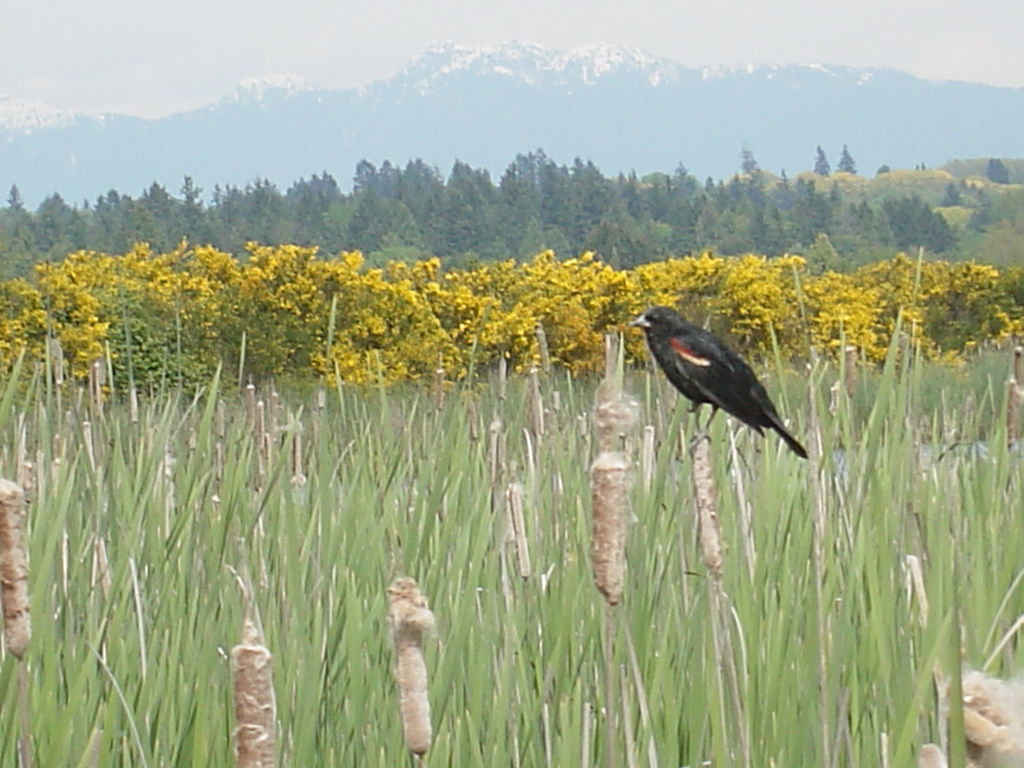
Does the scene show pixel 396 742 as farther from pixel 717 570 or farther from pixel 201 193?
pixel 201 193

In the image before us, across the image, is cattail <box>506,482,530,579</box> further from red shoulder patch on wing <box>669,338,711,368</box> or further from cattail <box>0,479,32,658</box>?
cattail <box>0,479,32,658</box>

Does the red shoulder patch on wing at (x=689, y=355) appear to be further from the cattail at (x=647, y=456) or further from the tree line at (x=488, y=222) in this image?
the tree line at (x=488, y=222)

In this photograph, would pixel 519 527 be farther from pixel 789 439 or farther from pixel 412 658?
pixel 412 658

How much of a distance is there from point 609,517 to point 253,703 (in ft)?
0.75

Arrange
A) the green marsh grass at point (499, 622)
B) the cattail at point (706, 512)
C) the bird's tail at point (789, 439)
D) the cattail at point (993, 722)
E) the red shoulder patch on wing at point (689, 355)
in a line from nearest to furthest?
the cattail at point (993, 722), the cattail at point (706, 512), the green marsh grass at point (499, 622), the bird's tail at point (789, 439), the red shoulder patch on wing at point (689, 355)

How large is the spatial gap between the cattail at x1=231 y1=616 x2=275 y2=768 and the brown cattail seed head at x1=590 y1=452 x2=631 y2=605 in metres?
0.22

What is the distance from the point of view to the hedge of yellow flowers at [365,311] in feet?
29.8

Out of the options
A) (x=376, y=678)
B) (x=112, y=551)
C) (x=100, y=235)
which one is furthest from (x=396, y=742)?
(x=100, y=235)

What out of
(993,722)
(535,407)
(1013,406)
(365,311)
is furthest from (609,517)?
(365,311)

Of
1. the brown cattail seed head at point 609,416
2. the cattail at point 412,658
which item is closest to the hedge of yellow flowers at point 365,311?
the brown cattail seed head at point 609,416

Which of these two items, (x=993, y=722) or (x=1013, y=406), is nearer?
(x=993, y=722)

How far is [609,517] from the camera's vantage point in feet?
2.21

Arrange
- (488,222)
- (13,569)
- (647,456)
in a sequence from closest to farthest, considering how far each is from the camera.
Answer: (13,569) < (647,456) < (488,222)

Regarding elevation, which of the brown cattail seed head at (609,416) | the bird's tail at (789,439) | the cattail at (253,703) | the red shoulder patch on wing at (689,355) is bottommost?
the bird's tail at (789,439)
